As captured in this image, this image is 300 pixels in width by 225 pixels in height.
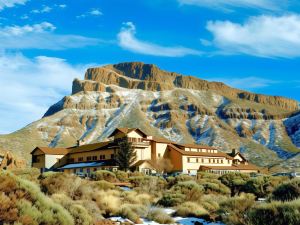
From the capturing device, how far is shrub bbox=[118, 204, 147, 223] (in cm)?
2073

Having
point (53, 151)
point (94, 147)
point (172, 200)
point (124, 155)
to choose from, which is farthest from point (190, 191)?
point (53, 151)

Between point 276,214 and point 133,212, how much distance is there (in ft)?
32.9

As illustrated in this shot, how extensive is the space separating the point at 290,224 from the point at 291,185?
9798mm

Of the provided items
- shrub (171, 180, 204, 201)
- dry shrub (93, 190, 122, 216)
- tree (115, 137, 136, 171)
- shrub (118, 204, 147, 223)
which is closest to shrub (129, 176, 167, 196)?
shrub (171, 180, 204, 201)

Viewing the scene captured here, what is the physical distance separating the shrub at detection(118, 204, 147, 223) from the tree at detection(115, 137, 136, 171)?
5075 centimetres

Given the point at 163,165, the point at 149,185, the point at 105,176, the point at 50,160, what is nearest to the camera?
the point at 149,185

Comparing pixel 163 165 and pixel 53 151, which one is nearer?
pixel 163 165

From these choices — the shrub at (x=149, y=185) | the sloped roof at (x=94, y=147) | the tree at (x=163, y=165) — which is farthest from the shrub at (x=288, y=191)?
the sloped roof at (x=94, y=147)

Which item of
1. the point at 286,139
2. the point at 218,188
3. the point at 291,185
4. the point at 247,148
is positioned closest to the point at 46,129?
the point at 247,148

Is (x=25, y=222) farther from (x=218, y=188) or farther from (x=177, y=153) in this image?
(x=177, y=153)

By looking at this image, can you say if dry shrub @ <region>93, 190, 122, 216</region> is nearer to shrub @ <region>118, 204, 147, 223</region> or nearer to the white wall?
shrub @ <region>118, 204, 147, 223</region>

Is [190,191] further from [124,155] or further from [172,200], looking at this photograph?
[124,155]

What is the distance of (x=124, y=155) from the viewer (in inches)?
2943

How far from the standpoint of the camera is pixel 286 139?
625ft
